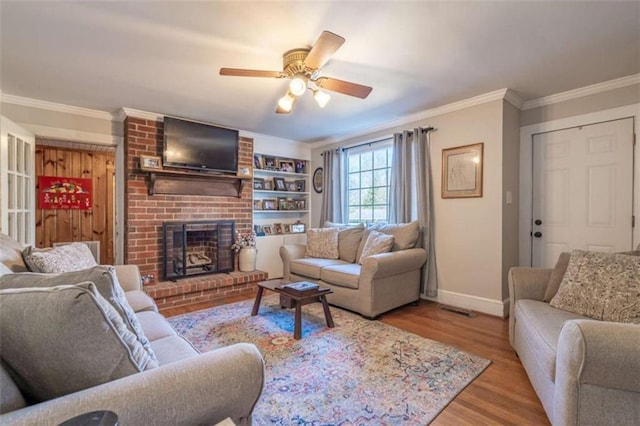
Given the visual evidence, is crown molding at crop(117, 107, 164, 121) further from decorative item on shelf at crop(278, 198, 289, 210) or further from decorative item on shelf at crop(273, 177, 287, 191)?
decorative item on shelf at crop(278, 198, 289, 210)

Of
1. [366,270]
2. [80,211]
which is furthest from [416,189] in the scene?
[80,211]

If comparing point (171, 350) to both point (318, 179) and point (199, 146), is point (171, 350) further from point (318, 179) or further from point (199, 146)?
point (318, 179)

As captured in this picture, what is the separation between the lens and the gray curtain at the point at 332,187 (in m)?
4.88

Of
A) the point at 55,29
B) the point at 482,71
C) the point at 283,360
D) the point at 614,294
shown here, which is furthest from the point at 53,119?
the point at 614,294

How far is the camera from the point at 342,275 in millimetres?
3303

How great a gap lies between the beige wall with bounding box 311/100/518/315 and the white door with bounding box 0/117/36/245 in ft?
13.8

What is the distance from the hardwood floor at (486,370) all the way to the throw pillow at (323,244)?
1118mm

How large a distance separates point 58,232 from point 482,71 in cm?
625

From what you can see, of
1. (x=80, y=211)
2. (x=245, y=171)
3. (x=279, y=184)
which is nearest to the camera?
(x=245, y=171)

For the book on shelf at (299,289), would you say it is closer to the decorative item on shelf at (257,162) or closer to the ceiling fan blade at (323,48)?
the ceiling fan blade at (323,48)

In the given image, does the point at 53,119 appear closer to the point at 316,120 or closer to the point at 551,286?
the point at 316,120

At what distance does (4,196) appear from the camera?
8.51ft

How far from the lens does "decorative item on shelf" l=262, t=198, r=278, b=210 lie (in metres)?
5.11

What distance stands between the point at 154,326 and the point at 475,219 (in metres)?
3.16
